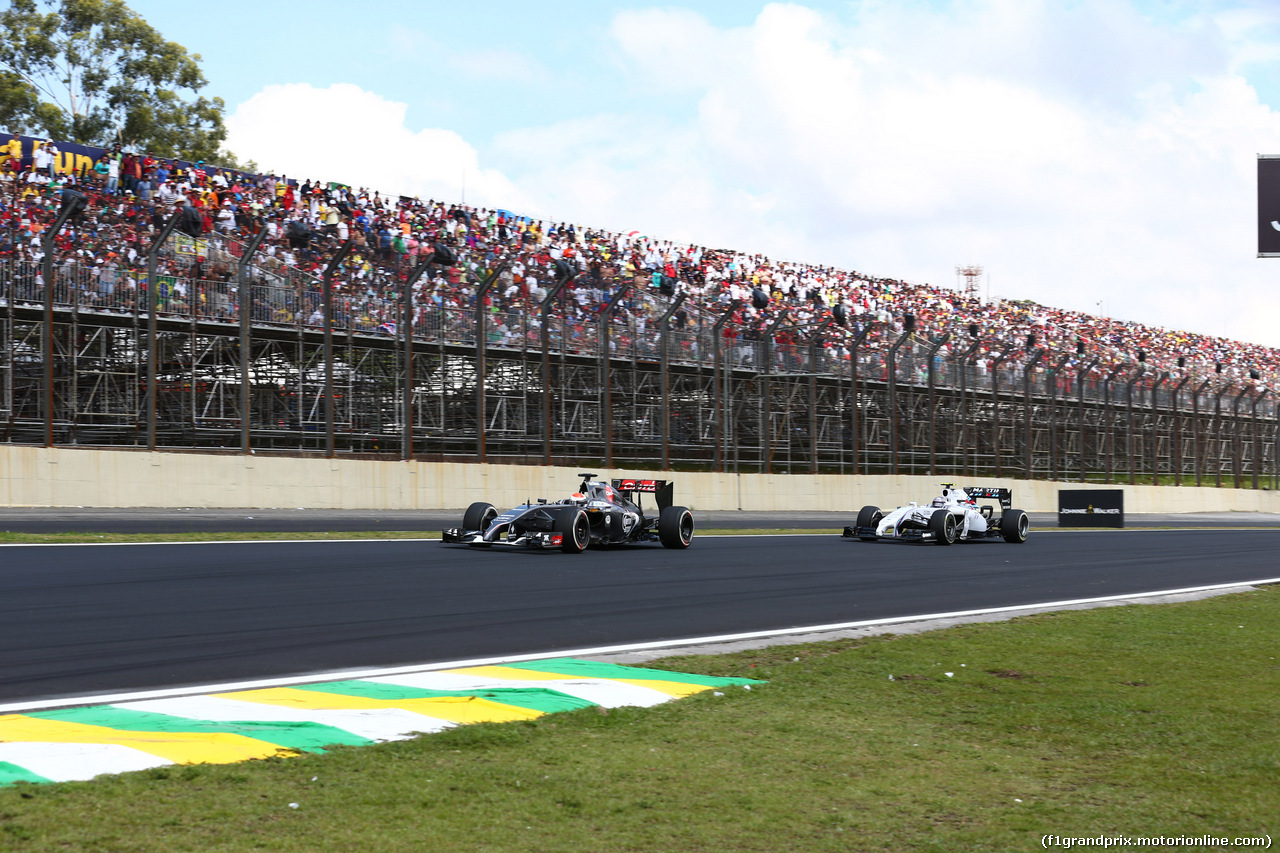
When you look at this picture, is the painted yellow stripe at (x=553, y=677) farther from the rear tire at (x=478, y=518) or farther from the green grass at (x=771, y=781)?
the rear tire at (x=478, y=518)

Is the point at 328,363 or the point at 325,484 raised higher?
the point at 328,363

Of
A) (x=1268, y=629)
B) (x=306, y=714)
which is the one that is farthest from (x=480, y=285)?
(x=306, y=714)

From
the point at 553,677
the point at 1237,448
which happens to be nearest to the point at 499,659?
the point at 553,677

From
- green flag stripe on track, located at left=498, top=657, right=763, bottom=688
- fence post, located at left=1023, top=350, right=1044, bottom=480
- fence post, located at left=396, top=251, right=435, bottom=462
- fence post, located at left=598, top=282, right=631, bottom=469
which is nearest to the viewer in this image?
green flag stripe on track, located at left=498, top=657, right=763, bottom=688

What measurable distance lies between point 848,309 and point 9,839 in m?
43.9

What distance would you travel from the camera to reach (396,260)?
3133 cm

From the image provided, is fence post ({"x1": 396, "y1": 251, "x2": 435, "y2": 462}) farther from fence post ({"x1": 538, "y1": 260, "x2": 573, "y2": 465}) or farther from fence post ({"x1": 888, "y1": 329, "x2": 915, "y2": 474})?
fence post ({"x1": 888, "y1": 329, "x2": 915, "y2": 474})

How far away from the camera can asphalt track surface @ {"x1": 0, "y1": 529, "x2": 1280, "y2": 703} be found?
8391 mm

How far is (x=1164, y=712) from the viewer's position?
274 inches

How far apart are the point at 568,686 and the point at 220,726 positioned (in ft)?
7.05

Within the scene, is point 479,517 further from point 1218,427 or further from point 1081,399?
point 1218,427

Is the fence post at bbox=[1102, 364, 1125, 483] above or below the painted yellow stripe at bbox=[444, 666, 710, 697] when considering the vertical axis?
above

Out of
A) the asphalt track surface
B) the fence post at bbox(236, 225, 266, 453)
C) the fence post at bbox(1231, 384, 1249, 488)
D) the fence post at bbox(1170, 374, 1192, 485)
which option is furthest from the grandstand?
the asphalt track surface

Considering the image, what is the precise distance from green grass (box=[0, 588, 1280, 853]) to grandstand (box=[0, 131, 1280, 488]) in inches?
688
